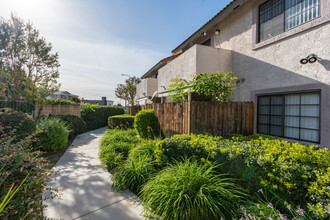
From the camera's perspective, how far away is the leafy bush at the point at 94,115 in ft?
46.5

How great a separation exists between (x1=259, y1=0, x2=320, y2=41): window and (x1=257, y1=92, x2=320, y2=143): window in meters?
2.45

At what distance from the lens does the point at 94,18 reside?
23.0 ft

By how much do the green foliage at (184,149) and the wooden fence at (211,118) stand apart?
145 centimetres

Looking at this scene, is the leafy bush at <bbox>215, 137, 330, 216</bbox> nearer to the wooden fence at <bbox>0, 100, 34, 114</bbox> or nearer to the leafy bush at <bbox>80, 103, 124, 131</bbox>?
the wooden fence at <bbox>0, 100, 34, 114</bbox>

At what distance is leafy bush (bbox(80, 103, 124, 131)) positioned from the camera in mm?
14188

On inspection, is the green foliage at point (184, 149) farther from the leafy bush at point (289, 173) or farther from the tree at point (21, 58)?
the tree at point (21, 58)

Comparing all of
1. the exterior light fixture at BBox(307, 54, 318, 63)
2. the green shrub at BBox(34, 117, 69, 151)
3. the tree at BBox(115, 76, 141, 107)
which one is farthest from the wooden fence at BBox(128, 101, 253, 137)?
the tree at BBox(115, 76, 141, 107)

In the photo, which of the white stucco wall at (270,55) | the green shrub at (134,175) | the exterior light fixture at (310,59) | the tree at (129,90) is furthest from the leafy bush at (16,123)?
the tree at (129,90)

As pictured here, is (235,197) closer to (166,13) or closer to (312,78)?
(312,78)

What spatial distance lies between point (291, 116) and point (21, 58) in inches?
571

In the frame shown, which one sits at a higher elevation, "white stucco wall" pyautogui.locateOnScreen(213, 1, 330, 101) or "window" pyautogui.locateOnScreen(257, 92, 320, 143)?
"white stucco wall" pyautogui.locateOnScreen(213, 1, 330, 101)

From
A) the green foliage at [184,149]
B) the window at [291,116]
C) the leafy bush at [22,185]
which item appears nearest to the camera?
the leafy bush at [22,185]

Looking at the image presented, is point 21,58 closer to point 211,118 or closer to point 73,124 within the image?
point 73,124

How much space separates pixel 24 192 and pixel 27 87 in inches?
437
